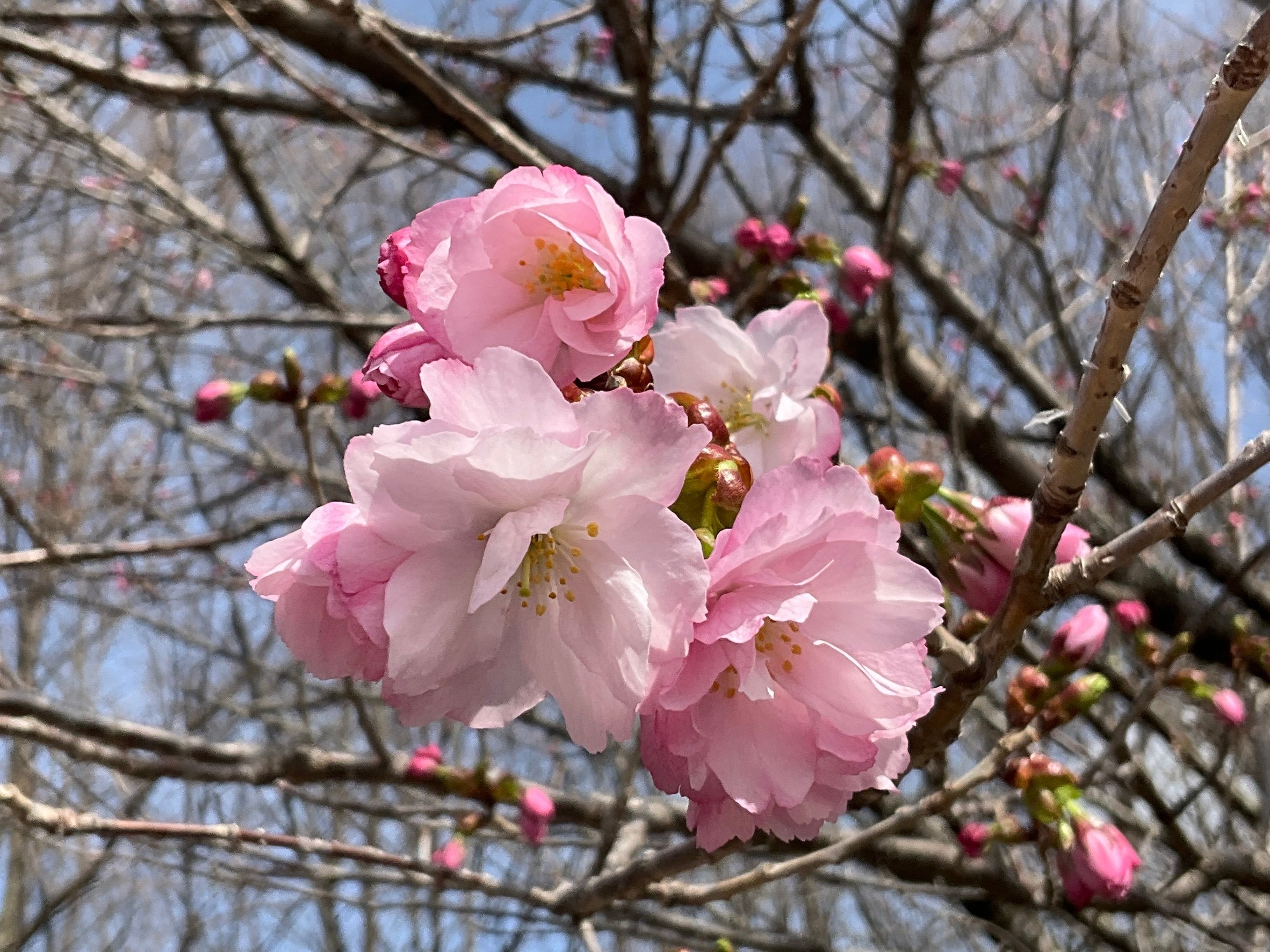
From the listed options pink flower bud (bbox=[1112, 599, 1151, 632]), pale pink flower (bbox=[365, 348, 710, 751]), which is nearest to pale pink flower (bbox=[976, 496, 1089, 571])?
pale pink flower (bbox=[365, 348, 710, 751])

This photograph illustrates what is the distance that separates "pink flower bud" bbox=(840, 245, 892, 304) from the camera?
7.46ft

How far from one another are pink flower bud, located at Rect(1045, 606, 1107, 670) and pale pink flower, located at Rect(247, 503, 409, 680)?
113cm

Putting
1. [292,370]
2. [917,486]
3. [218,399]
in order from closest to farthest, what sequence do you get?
[917,486] < [292,370] < [218,399]

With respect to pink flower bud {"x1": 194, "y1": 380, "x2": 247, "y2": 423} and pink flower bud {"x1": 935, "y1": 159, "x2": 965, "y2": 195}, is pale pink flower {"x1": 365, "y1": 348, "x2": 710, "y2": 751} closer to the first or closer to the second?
pink flower bud {"x1": 194, "y1": 380, "x2": 247, "y2": 423}

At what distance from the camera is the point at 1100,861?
1425 mm

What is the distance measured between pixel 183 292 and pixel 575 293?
3.64 meters

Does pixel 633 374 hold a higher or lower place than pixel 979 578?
higher

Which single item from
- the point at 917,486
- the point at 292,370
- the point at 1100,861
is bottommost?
the point at 1100,861

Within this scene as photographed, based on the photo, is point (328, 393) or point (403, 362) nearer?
point (403, 362)

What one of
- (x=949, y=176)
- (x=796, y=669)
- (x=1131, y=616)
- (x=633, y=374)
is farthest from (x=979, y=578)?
(x=949, y=176)

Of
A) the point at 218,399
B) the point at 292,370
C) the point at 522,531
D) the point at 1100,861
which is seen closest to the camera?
the point at 522,531

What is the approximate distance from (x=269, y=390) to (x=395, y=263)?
1.25m

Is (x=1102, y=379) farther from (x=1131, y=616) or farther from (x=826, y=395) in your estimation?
(x=1131, y=616)

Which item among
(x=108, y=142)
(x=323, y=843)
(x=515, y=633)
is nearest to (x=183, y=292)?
(x=108, y=142)
